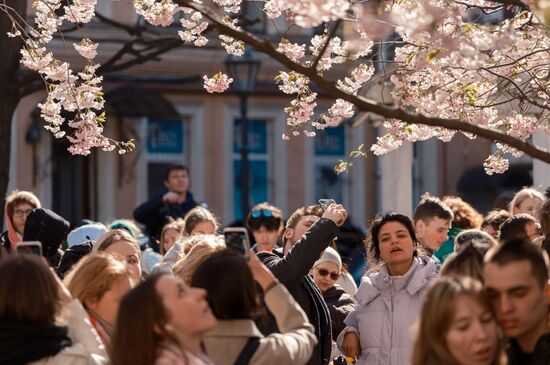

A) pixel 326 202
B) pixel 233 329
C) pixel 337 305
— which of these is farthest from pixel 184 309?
pixel 337 305

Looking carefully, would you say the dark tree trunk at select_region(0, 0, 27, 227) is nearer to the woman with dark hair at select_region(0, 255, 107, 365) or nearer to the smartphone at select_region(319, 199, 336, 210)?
the smartphone at select_region(319, 199, 336, 210)

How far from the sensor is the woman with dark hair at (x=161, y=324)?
5.76 meters

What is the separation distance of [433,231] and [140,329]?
5625mm

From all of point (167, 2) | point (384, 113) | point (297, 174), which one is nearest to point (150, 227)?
point (167, 2)

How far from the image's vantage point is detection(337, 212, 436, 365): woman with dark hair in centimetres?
893

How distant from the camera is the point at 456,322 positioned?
5.81 m

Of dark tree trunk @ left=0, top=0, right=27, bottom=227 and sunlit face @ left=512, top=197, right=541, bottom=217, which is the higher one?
dark tree trunk @ left=0, top=0, right=27, bottom=227

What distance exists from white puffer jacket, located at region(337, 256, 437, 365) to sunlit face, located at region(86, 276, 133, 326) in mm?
2127

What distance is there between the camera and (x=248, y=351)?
20.7 feet

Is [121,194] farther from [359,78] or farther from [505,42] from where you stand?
[505,42]

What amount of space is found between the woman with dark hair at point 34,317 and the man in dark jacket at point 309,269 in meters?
1.68

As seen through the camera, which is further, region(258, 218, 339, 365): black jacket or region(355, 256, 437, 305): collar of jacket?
region(355, 256, 437, 305): collar of jacket

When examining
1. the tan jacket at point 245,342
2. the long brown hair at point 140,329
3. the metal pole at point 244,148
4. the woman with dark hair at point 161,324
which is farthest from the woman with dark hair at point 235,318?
the metal pole at point 244,148

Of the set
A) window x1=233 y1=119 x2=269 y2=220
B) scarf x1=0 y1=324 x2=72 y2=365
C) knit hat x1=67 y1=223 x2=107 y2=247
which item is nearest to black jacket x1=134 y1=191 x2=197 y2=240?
knit hat x1=67 y1=223 x2=107 y2=247
